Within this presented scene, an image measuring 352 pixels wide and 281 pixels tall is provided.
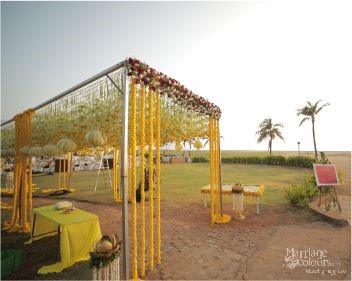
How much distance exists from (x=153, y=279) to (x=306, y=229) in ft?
17.9

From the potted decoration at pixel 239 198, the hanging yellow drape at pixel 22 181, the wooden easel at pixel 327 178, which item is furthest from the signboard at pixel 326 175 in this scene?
the hanging yellow drape at pixel 22 181

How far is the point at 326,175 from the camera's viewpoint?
9.21 m

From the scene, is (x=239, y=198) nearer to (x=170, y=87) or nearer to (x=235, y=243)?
(x=235, y=243)

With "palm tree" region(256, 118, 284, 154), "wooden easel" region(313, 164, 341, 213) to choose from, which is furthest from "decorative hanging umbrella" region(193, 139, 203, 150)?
"palm tree" region(256, 118, 284, 154)

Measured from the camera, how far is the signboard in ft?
29.7

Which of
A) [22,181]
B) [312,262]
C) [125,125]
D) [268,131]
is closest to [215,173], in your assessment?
[312,262]

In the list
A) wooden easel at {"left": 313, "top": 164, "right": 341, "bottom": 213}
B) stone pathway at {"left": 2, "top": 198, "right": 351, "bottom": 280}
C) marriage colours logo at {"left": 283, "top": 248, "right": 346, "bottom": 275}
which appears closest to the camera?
stone pathway at {"left": 2, "top": 198, "right": 351, "bottom": 280}

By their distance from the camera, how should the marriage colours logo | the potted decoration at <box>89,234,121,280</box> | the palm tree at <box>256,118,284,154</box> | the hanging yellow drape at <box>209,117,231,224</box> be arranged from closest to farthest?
the potted decoration at <box>89,234,121,280</box>
the marriage colours logo
the hanging yellow drape at <box>209,117,231,224</box>
the palm tree at <box>256,118,284,154</box>

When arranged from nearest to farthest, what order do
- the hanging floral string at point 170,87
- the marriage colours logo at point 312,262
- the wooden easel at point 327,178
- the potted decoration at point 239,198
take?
the hanging floral string at point 170,87 < the marriage colours logo at point 312,262 < the potted decoration at point 239,198 < the wooden easel at point 327,178

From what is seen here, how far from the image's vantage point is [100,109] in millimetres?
6848

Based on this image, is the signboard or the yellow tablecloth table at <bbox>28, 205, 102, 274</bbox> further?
the signboard

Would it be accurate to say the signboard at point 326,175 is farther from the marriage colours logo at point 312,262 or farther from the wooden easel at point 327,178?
the marriage colours logo at point 312,262

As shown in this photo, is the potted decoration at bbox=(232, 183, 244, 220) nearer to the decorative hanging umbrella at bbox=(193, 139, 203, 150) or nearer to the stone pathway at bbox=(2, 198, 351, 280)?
the stone pathway at bbox=(2, 198, 351, 280)

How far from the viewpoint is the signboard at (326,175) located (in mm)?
9039
